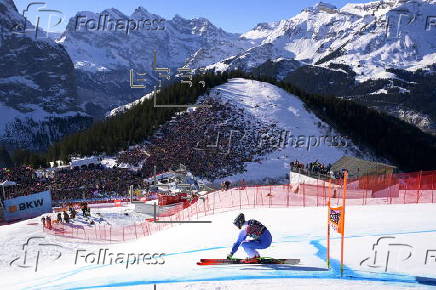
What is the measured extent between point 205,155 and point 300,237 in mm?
49457

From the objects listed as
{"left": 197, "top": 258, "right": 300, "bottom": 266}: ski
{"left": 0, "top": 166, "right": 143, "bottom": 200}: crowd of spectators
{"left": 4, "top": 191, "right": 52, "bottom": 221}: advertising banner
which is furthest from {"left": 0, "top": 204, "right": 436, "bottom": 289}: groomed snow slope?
{"left": 0, "top": 166, "right": 143, "bottom": 200}: crowd of spectators

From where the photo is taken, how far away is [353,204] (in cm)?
2622

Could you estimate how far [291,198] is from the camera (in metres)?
29.2

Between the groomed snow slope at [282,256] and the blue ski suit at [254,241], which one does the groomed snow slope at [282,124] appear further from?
the blue ski suit at [254,241]

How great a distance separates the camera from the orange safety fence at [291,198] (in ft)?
87.0

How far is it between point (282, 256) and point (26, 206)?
99.7ft

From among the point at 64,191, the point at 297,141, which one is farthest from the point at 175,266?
the point at 297,141

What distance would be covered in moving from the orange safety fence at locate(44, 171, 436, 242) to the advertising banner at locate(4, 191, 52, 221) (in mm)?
7343

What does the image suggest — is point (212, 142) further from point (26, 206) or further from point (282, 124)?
point (26, 206)

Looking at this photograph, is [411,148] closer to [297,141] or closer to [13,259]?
[297,141]

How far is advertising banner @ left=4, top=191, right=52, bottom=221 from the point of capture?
37500 mm

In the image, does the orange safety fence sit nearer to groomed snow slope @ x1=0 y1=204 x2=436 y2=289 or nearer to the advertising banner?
groomed snow slope @ x1=0 y1=204 x2=436 y2=289

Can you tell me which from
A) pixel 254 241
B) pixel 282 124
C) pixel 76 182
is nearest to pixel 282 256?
pixel 254 241

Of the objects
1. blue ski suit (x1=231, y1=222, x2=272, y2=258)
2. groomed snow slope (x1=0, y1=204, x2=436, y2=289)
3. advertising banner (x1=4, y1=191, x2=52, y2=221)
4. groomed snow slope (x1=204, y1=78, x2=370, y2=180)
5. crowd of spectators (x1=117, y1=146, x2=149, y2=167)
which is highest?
groomed snow slope (x1=204, y1=78, x2=370, y2=180)
